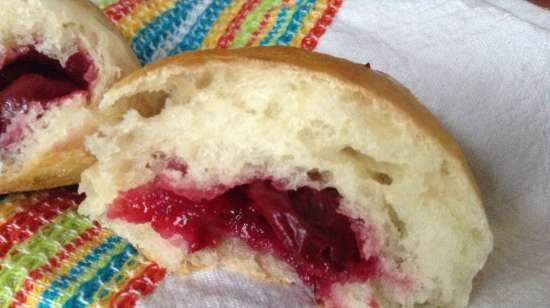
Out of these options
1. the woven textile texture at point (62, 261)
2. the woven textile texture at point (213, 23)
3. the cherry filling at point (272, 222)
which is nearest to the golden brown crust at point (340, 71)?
the cherry filling at point (272, 222)

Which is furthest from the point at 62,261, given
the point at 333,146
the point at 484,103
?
the point at 484,103

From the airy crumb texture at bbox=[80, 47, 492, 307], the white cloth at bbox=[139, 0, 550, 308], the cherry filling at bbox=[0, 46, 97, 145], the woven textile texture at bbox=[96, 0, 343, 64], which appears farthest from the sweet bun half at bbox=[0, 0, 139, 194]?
the woven textile texture at bbox=[96, 0, 343, 64]

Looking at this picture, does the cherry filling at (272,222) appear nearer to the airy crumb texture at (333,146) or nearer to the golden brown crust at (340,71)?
the airy crumb texture at (333,146)

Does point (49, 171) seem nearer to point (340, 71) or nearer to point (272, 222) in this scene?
point (272, 222)

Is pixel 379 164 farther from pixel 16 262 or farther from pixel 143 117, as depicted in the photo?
pixel 16 262

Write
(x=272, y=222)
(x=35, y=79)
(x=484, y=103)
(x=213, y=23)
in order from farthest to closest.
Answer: (x=213, y=23) < (x=484, y=103) < (x=35, y=79) < (x=272, y=222)
